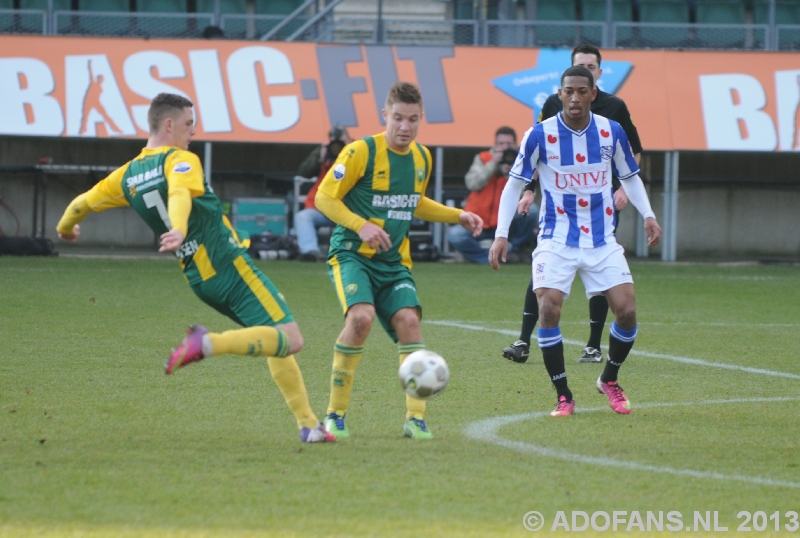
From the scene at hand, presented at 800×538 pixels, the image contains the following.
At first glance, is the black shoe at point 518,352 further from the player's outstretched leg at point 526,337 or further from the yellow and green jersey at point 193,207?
the yellow and green jersey at point 193,207

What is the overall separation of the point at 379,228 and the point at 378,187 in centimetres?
34

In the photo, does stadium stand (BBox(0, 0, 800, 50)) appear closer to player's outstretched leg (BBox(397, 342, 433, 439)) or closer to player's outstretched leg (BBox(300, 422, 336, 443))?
player's outstretched leg (BBox(397, 342, 433, 439))

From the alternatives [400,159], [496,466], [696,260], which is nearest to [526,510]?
[496,466]

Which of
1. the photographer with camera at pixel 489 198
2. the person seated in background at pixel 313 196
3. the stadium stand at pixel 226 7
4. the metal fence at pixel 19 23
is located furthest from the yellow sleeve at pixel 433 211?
the stadium stand at pixel 226 7

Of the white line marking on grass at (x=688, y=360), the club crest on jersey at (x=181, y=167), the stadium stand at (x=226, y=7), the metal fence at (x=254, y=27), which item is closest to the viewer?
the club crest on jersey at (x=181, y=167)

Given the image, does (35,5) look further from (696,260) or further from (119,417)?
(119,417)

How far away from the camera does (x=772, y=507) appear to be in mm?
3984

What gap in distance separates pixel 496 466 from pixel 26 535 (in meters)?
1.88

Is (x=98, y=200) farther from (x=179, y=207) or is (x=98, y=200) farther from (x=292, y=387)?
(x=292, y=387)

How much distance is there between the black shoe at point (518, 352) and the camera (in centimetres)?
790

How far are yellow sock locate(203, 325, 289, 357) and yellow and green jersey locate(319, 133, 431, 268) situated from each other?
705 mm

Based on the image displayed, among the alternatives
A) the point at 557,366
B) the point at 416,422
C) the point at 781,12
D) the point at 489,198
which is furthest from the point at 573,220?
the point at 781,12

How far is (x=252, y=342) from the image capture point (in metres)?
4.89

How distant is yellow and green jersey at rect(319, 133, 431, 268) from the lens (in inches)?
214
